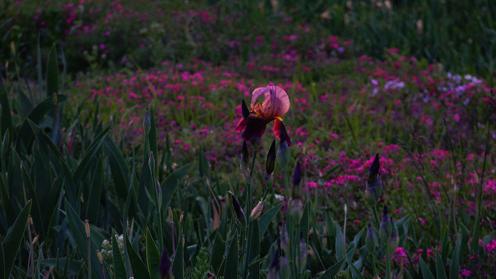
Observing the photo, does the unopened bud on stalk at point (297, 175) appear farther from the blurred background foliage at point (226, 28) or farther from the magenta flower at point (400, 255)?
the blurred background foliage at point (226, 28)

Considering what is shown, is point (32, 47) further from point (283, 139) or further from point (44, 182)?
point (283, 139)

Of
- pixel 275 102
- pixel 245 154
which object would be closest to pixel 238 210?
pixel 245 154

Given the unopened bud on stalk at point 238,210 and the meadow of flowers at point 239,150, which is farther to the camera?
the meadow of flowers at point 239,150

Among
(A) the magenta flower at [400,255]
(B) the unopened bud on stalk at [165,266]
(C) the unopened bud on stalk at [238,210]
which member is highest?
(B) the unopened bud on stalk at [165,266]

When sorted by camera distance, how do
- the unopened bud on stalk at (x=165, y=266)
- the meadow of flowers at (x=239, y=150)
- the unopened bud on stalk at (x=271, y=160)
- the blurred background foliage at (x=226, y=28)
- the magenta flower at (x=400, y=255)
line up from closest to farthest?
the unopened bud on stalk at (x=165, y=266) < the unopened bud on stalk at (x=271, y=160) < the meadow of flowers at (x=239, y=150) < the magenta flower at (x=400, y=255) < the blurred background foliage at (x=226, y=28)

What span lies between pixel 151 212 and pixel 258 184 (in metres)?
0.99

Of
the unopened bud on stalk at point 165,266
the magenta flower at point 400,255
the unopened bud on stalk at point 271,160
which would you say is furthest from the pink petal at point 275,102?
the magenta flower at point 400,255

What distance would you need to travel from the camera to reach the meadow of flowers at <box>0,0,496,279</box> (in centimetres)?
168

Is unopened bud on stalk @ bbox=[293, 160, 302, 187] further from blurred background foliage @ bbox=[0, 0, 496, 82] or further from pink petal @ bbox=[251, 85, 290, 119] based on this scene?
blurred background foliage @ bbox=[0, 0, 496, 82]

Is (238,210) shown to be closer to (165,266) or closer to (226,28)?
(165,266)

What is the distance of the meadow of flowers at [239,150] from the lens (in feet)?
5.53

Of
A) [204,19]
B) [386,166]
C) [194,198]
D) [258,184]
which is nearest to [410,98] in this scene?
[386,166]

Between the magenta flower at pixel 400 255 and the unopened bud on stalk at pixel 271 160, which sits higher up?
the unopened bud on stalk at pixel 271 160

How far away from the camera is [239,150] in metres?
3.95
